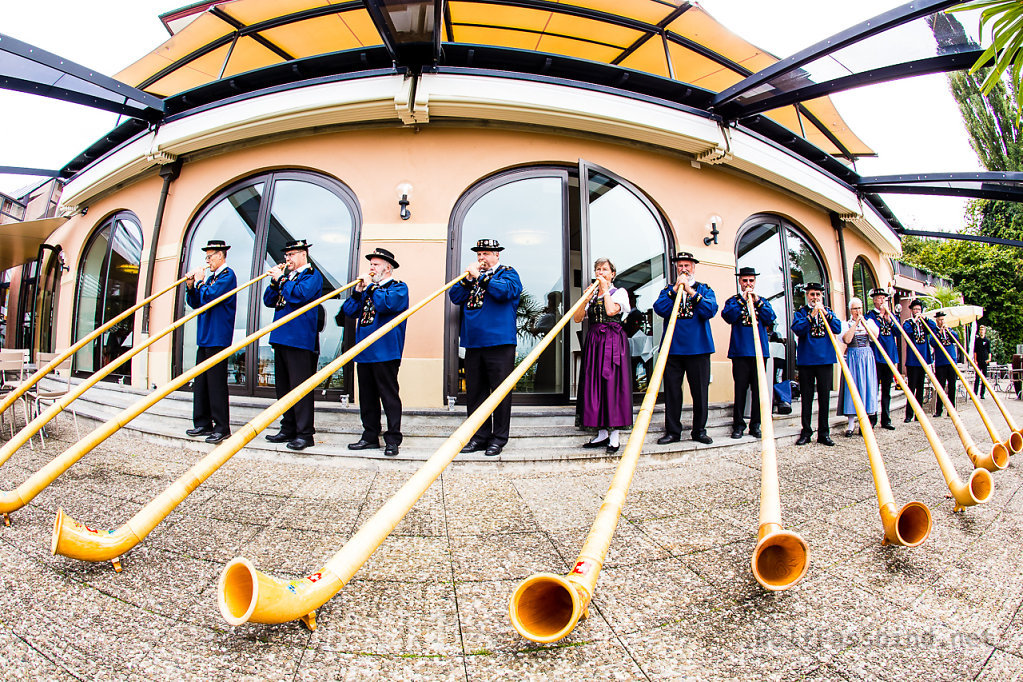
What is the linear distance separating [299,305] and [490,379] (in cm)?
214

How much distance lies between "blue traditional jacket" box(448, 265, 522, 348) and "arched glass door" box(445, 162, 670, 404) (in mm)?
1122

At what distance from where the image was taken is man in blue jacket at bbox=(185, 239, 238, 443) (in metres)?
4.16

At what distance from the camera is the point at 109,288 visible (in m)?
7.53

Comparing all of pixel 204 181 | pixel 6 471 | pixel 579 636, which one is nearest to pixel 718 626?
pixel 579 636

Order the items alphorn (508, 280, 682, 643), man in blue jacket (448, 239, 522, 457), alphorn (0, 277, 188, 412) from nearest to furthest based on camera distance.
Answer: alphorn (508, 280, 682, 643) < alphorn (0, 277, 188, 412) < man in blue jacket (448, 239, 522, 457)

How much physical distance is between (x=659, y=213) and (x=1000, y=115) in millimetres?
18768

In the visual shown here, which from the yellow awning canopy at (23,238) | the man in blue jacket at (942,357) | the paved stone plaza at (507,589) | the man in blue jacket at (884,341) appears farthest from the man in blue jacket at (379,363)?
the yellow awning canopy at (23,238)

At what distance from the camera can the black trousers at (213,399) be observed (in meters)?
4.14

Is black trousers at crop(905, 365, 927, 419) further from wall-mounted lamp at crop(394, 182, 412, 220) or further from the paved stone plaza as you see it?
wall-mounted lamp at crop(394, 182, 412, 220)

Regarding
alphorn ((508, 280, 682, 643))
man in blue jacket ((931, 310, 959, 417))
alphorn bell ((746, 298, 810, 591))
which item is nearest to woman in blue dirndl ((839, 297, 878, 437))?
man in blue jacket ((931, 310, 959, 417))

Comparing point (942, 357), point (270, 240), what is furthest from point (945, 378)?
point (270, 240)

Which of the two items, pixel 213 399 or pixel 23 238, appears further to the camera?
pixel 23 238

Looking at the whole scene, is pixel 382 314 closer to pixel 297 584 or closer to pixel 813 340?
pixel 297 584

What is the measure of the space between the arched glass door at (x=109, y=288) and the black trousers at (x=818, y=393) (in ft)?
34.0
